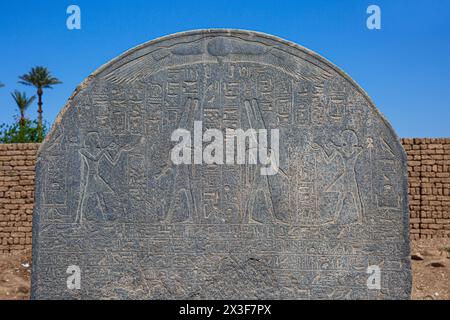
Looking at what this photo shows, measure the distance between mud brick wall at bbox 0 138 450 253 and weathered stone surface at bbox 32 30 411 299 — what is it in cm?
472

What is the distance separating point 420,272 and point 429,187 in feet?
6.38

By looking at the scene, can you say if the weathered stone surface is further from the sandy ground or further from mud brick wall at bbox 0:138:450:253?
mud brick wall at bbox 0:138:450:253

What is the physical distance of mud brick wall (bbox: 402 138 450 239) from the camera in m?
8.76

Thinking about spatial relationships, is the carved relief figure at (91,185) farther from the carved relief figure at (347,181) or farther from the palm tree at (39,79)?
the palm tree at (39,79)

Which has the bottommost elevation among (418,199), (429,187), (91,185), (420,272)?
(420,272)

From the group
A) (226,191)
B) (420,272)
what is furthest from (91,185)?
(420,272)

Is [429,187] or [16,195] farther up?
[429,187]

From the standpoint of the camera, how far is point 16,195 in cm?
891

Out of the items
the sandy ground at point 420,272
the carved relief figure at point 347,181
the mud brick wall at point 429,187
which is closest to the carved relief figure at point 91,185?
the carved relief figure at point 347,181

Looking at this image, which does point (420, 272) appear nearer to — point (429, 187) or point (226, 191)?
point (429, 187)

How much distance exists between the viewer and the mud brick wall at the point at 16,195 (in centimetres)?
880

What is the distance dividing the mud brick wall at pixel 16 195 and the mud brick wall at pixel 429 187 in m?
6.51

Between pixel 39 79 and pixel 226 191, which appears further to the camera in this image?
pixel 39 79

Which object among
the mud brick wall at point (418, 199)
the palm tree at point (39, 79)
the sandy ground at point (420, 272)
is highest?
the palm tree at point (39, 79)
